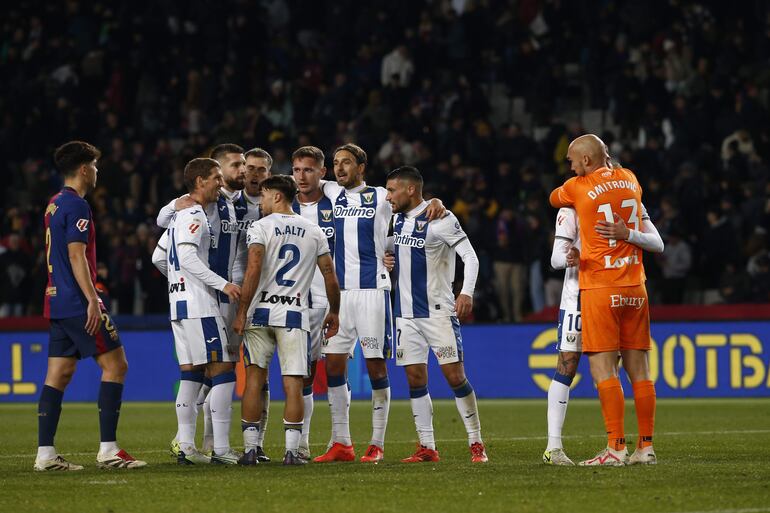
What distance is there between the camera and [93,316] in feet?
31.6

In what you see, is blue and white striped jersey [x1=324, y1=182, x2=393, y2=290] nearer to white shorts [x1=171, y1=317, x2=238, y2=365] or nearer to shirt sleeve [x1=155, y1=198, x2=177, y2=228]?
white shorts [x1=171, y1=317, x2=238, y2=365]

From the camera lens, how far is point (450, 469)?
9.58m

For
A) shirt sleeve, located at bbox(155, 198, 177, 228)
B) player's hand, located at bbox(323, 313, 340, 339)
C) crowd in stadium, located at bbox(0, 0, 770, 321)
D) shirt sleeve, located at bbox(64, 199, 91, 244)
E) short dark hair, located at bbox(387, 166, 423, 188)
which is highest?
crowd in stadium, located at bbox(0, 0, 770, 321)

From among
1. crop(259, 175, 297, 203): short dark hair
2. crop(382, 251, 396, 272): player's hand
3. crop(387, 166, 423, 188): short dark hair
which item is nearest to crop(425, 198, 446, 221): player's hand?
crop(387, 166, 423, 188): short dark hair

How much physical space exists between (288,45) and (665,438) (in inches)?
723

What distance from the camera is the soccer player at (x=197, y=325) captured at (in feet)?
33.2

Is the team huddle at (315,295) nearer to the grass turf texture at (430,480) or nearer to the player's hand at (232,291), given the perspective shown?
the player's hand at (232,291)

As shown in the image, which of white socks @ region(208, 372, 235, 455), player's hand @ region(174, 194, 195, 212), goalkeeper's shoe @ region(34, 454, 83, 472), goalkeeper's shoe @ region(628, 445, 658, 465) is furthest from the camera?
player's hand @ region(174, 194, 195, 212)

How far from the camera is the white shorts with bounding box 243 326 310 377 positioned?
10.0 m

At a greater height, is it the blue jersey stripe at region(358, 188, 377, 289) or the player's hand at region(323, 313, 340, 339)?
the blue jersey stripe at region(358, 188, 377, 289)

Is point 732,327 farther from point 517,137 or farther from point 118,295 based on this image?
point 118,295

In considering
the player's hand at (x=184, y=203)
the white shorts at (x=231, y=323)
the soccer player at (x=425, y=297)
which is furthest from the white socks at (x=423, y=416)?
the player's hand at (x=184, y=203)

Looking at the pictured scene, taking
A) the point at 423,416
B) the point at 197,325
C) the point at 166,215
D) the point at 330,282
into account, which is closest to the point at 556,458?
the point at 423,416

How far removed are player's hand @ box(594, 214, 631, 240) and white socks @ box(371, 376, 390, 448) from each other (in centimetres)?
227
